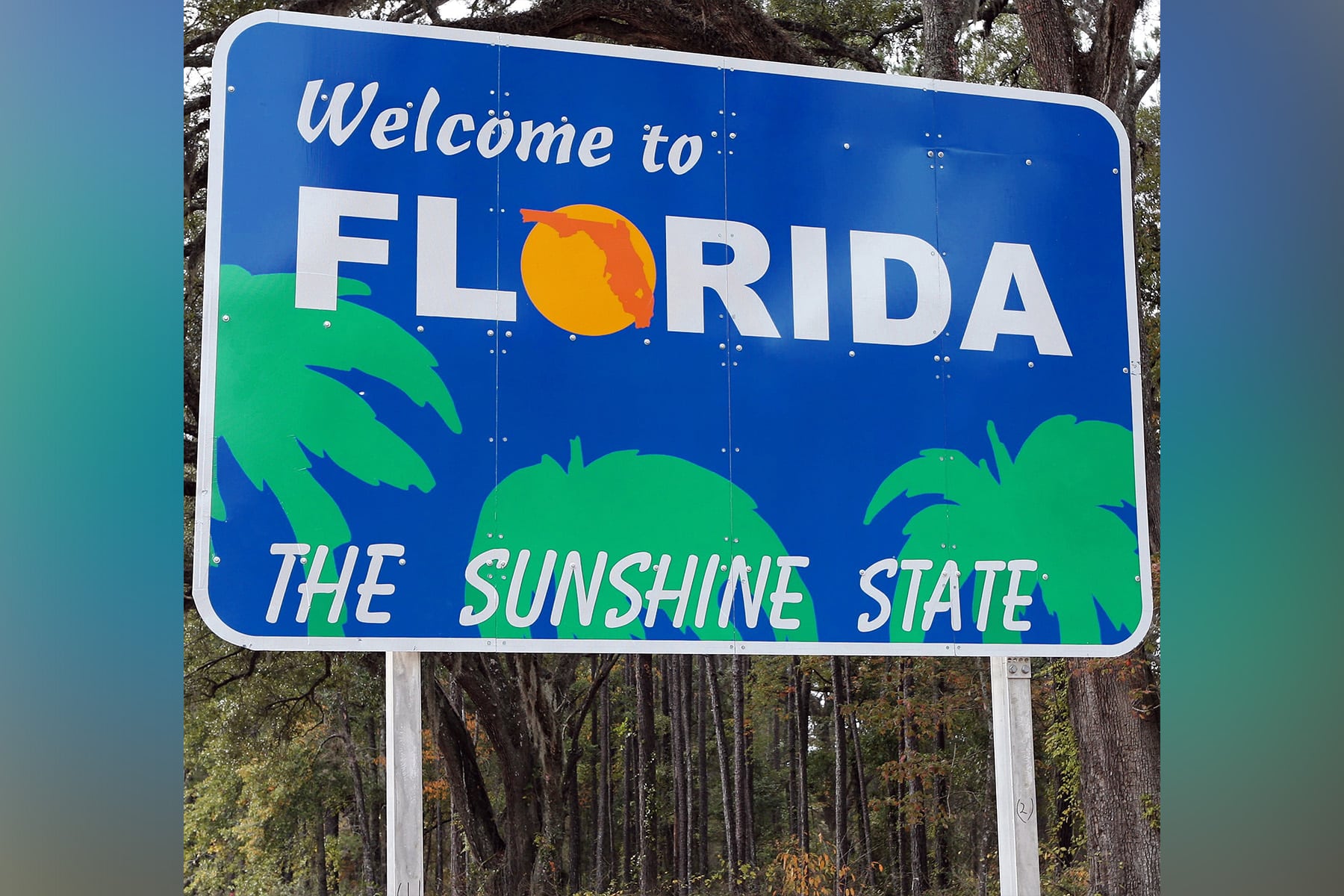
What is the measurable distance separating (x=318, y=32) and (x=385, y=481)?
1.37m

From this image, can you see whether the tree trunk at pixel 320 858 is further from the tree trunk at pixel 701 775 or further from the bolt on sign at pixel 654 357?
the bolt on sign at pixel 654 357

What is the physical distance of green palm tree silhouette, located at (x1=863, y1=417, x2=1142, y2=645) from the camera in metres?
3.77

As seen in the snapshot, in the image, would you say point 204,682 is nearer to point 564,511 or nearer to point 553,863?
point 553,863

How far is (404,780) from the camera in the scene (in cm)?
324

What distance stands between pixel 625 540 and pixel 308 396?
0.99 metres

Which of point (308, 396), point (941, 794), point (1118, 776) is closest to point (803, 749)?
point (941, 794)

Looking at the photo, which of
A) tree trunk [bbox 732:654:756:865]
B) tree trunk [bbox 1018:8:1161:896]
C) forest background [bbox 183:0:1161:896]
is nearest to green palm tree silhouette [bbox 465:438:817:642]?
forest background [bbox 183:0:1161:896]

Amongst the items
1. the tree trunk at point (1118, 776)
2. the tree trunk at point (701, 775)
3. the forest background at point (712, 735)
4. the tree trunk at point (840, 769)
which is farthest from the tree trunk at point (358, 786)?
the tree trunk at point (1118, 776)

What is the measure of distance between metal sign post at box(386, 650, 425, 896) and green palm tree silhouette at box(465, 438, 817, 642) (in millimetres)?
263

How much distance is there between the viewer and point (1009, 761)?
376cm

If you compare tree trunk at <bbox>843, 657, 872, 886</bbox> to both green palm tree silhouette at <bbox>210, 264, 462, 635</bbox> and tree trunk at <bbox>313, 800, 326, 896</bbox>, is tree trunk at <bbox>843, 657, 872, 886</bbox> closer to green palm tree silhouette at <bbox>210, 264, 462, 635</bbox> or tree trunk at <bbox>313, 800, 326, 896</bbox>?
tree trunk at <bbox>313, 800, 326, 896</bbox>

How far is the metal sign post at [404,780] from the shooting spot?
10.6ft

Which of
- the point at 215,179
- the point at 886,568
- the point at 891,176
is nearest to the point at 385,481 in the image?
the point at 215,179

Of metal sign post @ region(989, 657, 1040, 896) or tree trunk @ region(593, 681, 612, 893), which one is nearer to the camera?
metal sign post @ region(989, 657, 1040, 896)
